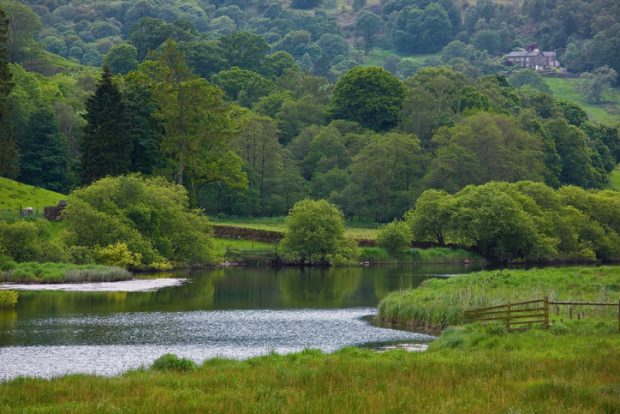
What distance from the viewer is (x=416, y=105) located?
150m

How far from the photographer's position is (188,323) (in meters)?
57.9

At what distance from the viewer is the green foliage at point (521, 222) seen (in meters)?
112

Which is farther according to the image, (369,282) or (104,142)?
(104,142)

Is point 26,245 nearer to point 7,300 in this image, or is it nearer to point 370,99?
point 7,300

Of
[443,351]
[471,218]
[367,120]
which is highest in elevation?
[367,120]

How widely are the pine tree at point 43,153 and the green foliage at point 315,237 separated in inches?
1322

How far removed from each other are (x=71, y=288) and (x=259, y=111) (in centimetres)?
8807

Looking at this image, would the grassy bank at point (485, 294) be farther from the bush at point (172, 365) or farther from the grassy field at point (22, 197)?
the grassy field at point (22, 197)

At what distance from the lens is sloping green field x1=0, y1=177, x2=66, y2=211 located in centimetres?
10075

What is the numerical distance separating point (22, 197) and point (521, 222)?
53.5m

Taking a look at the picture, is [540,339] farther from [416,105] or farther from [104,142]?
[416,105]

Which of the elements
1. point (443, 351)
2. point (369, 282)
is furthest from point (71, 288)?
point (443, 351)

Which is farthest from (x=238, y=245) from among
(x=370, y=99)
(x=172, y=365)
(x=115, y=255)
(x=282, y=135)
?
(x=172, y=365)

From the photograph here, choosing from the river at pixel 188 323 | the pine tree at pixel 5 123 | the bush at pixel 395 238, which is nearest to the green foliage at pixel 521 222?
the bush at pixel 395 238
